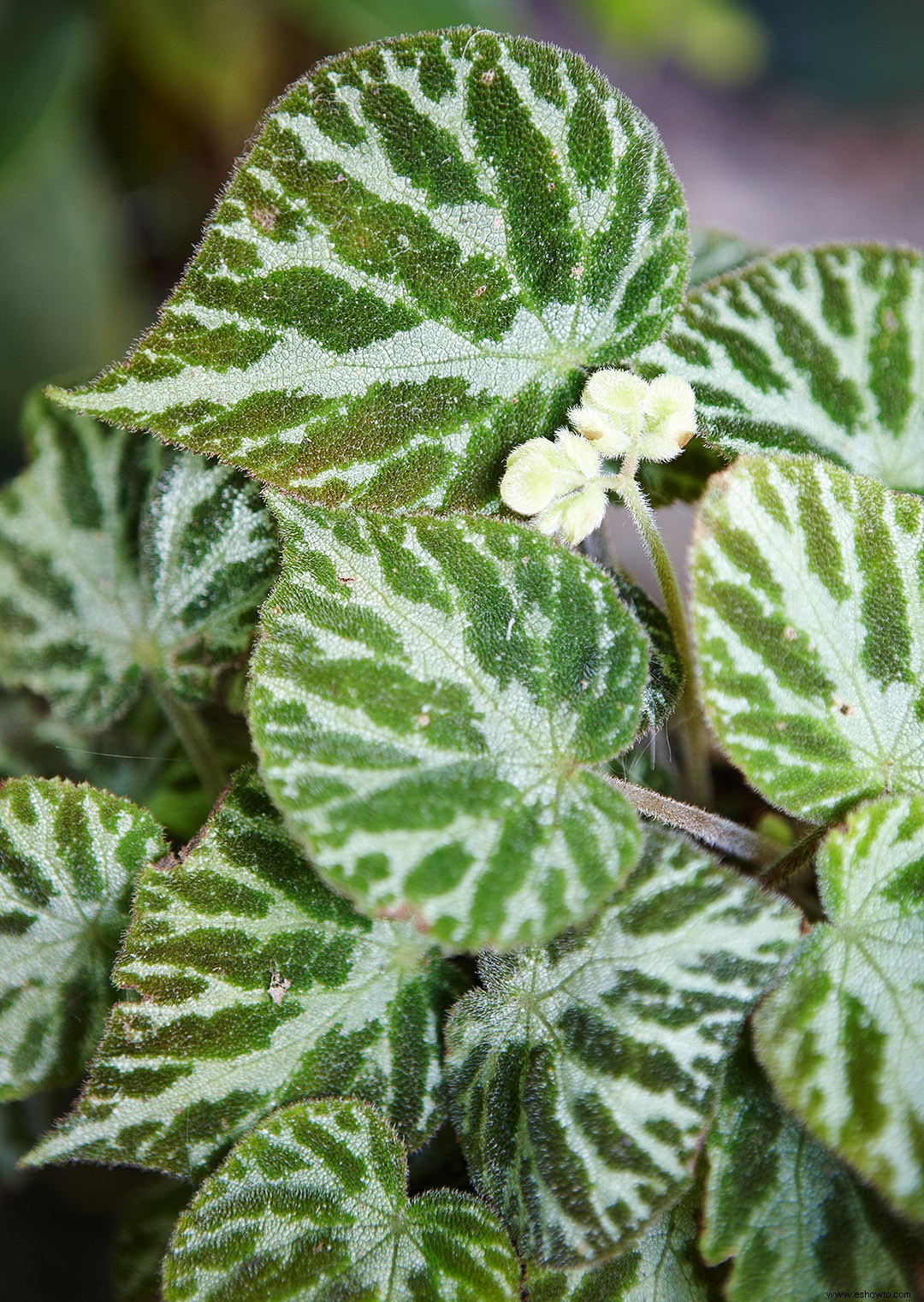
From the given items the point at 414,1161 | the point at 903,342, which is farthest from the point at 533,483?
the point at 414,1161

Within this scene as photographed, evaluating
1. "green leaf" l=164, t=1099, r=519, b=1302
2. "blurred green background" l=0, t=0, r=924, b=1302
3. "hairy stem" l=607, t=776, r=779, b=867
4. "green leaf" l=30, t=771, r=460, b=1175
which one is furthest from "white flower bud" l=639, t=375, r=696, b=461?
"blurred green background" l=0, t=0, r=924, b=1302

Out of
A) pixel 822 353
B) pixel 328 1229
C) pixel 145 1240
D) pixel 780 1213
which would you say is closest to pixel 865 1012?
pixel 780 1213

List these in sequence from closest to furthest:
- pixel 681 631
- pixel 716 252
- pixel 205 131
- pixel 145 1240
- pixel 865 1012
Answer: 1. pixel 865 1012
2. pixel 681 631
3. pixel 145 1240
4. pixel 716 252
5. pixel 205 131

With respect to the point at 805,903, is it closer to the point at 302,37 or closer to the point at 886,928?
the point at 886,928

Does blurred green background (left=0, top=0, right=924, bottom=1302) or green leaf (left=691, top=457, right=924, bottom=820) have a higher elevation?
blurred green background (left=0, top=0, right=924, bottom=1302)

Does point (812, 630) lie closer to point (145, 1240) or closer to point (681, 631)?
point (681, 631)

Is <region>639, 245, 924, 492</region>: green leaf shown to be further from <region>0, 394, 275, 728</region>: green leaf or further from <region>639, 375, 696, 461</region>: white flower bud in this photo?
<region>0, 394, 275, 728</region>: green leaf
